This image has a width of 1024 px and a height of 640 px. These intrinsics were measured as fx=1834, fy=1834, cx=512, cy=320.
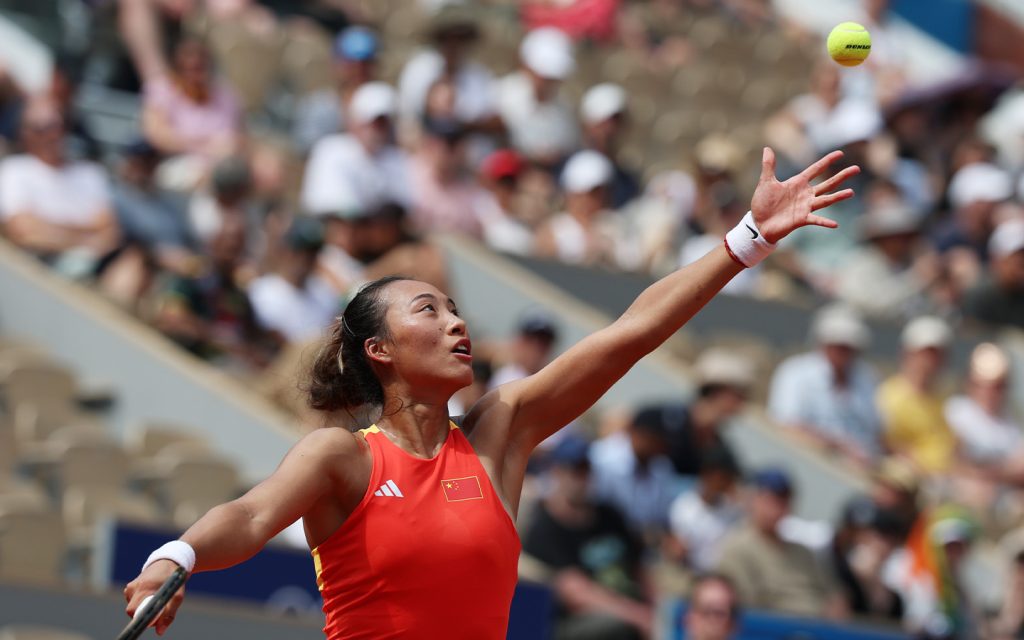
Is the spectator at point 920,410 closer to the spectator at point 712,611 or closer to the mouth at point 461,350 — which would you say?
the spectator at point 712,611

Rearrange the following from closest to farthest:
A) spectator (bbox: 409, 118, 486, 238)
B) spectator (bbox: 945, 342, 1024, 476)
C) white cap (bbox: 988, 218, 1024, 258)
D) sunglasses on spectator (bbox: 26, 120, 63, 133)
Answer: sunglasses on spectator (bbox: 26, 120, 63, 133) → spectator (bbox: 945, 342, 1024, 476) → spectator (bbox: 409, 118, 486, 238) → white cap (bbox: 988, 218, 1024, 258)

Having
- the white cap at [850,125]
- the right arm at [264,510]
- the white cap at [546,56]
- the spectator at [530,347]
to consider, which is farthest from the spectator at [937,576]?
the right arm at [264,510]

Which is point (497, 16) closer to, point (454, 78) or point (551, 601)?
point (454, 78)

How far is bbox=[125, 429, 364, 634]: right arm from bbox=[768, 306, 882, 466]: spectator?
705 cm

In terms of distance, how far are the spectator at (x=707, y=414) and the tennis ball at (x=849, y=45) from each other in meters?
5.02

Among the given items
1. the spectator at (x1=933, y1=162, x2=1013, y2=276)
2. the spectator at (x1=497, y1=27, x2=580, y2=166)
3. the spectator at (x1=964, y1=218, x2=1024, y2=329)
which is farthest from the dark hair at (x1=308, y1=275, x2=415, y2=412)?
the spectator at (x1=933, y1=162, x2=1013, y2=276)

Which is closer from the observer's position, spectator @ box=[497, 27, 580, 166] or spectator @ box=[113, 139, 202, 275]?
spectator @ box=[113, 139, 202, 275]

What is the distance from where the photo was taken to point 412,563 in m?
3.92

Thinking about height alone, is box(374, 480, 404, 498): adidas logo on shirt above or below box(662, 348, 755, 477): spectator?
above

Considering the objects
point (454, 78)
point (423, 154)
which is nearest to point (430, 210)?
point (423, 154)

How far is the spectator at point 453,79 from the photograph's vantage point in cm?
1241

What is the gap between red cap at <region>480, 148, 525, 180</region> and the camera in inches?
454

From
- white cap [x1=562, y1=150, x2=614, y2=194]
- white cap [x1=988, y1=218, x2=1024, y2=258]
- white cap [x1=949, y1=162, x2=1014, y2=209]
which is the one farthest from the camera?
white cap [x1=949, y1=162, x2=1014, y2=209]

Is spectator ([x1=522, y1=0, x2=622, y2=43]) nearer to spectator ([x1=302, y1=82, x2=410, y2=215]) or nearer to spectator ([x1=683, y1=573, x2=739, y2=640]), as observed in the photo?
spectator ([x1=302, y1=82, x2=410, y2=215])
